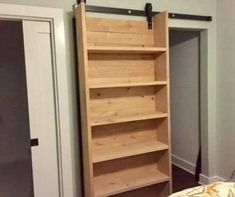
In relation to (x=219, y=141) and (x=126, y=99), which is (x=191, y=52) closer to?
(x=219, y=141)

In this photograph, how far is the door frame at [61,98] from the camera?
7.02 feet

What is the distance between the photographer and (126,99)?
2.53m

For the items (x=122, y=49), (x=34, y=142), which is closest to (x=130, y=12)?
(x=122, y=49)

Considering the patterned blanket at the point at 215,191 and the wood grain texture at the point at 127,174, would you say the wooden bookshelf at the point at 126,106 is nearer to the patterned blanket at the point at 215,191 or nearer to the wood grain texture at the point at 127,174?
the wood grain texture at the point at 127,174

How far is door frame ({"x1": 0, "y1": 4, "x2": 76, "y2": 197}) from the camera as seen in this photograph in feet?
7.02

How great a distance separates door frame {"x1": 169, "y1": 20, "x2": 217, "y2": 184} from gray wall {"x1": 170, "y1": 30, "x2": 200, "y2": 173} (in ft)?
1.00

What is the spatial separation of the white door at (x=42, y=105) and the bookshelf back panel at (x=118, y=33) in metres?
0.40

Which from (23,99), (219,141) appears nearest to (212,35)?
(219,141)

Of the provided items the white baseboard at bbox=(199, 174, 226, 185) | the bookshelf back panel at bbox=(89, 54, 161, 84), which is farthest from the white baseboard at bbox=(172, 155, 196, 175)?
the bookshelf back panel at bbox=(89, 54, 161, 84)

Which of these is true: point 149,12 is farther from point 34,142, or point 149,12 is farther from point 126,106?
point 34,142

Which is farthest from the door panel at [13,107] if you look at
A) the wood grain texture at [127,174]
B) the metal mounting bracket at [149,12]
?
the metal mounting bracket at [149,12]

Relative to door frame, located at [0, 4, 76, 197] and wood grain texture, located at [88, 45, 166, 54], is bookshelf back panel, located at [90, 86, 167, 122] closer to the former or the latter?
door frame, located at [0, 4, 76, 197]

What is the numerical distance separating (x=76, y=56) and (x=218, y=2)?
1.81 m

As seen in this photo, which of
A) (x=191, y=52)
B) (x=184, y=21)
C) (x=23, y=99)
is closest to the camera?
(x=184, y=21)
